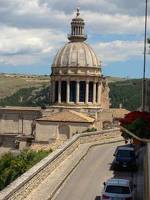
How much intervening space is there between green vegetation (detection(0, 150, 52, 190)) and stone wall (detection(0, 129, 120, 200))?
47.9 inches

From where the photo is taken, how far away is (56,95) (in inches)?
3211

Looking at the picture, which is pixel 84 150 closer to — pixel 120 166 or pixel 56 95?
pixel 120 166

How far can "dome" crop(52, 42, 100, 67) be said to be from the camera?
79375 millimetres

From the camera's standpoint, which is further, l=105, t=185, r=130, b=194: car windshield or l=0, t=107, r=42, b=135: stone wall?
l=0, t=107, r=42, b=135: stone wall

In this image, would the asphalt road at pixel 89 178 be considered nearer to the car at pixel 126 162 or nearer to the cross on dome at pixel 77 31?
the car at pixel 126 162

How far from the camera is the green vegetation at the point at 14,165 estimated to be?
30711 millimetres

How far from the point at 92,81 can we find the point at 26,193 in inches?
2279

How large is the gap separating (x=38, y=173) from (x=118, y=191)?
13.1 ft

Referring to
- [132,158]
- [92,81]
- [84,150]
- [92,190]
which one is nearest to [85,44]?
[92,81]

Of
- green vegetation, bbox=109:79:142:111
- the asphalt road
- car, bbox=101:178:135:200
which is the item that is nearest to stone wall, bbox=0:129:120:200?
the asphalt road

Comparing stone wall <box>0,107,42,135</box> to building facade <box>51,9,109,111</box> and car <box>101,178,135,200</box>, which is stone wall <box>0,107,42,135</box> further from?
car <box>101,178,135,200</box>

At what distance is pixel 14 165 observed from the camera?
31.8 metres

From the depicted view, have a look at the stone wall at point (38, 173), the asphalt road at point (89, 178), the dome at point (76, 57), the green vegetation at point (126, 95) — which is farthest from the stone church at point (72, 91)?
the green vegetation at point (126, 95)

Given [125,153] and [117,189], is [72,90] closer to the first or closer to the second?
[125,153]
